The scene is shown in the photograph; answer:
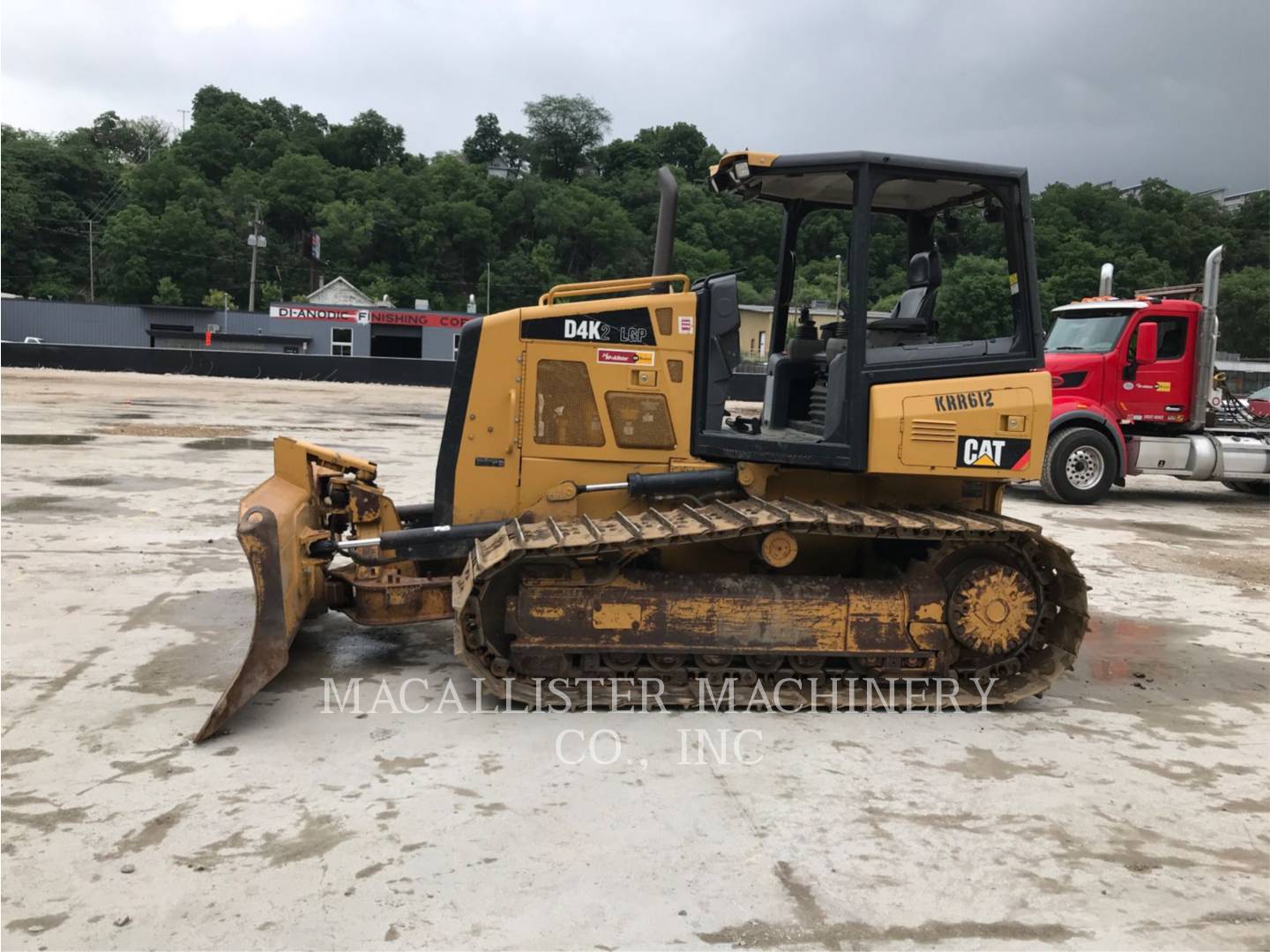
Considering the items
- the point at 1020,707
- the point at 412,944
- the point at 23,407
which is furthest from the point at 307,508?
the point at 23,407

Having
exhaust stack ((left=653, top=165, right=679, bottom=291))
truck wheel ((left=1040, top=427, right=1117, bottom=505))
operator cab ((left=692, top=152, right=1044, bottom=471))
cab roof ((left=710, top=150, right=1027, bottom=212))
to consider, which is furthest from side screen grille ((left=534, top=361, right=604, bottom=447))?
truck wheel ((left=1040, top=427, right=1117, bottom=505))

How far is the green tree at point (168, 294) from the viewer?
7362 centimetres

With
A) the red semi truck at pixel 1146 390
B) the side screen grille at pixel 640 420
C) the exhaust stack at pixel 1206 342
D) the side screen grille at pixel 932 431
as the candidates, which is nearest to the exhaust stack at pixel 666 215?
the side screen grille at pixel 640 420

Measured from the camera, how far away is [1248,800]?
14.6 feet

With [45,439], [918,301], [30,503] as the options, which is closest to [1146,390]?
[918,301]

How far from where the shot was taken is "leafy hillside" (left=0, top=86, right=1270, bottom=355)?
7594 centimetres

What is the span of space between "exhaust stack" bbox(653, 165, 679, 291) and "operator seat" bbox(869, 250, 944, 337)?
123 cm

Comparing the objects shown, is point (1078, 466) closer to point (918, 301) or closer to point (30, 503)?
point (918, 301)

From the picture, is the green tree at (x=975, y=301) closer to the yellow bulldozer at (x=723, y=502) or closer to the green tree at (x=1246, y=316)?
the yellow bulldozer at (x=723, y=502)

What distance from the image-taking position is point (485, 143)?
424 ft

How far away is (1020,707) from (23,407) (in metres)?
20.9

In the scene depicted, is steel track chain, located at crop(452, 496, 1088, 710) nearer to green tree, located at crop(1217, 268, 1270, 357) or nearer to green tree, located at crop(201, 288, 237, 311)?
green tree, located at crop(1217, 268, 1270, 357)

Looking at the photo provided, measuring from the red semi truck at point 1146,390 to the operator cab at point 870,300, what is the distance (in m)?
8.68

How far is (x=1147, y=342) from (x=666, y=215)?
1126cm
